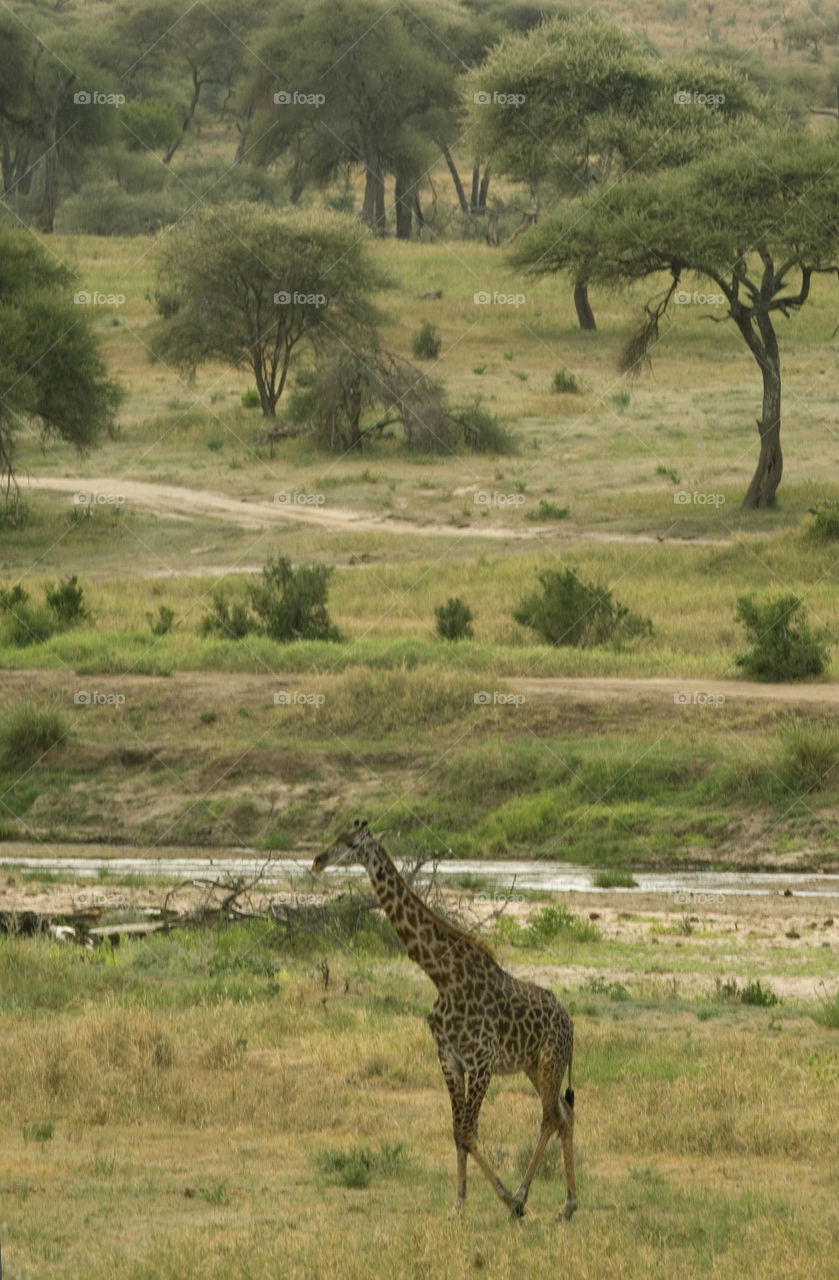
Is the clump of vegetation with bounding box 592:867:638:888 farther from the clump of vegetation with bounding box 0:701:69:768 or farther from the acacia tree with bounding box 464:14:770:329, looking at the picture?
the acacia tree with bounding box 464:14:770:329

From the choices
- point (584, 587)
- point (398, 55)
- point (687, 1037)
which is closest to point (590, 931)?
point (687, 1037)

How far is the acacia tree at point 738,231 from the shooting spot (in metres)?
34.2

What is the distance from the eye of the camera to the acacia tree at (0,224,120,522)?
1463 inches

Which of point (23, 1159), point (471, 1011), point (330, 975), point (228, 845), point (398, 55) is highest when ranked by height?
point (398, 55)

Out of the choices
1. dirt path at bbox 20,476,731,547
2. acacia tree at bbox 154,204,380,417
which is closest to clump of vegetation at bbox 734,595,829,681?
dirt path at bbox 20,476,731,547

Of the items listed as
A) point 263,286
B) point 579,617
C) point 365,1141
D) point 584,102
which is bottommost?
point 579,617

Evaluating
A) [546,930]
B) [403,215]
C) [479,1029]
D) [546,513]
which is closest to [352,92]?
[403,215]

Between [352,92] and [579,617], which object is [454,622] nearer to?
[579,617]

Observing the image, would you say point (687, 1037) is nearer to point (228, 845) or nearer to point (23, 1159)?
point (23, 1159)

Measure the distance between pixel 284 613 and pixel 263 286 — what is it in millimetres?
23243

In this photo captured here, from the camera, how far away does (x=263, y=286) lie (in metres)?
48.2

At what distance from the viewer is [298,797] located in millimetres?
21016

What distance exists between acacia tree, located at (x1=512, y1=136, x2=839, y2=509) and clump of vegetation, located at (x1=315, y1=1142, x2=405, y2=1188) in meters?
27.1

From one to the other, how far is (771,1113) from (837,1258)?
7.44ft
